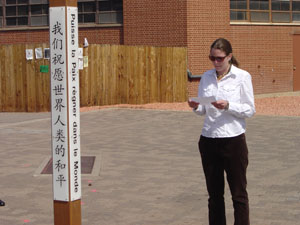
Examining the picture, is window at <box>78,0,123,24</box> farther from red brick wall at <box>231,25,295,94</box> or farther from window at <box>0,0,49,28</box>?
red brick wall at <box>231,25,295,94</box>

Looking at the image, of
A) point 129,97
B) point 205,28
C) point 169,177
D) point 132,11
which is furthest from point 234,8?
point 169,177

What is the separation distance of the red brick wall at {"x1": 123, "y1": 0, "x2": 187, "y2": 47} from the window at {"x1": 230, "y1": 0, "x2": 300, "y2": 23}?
8.90 ft

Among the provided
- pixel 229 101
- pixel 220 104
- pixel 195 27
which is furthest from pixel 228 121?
pixel 195 27

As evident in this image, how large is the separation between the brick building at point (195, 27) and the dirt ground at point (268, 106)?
7.32 feet

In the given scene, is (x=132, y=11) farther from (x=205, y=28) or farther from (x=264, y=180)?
(x=264, y=180)

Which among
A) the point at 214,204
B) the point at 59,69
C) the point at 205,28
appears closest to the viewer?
the point at 59,69

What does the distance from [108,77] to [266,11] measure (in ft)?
29.7

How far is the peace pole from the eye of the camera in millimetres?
4887

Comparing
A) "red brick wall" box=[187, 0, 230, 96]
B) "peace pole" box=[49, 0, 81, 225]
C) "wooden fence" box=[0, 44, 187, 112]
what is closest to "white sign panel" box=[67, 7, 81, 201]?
"peace pole" box=[49, 0, 81, 225]

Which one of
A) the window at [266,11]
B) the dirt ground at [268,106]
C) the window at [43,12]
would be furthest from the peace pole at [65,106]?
the window at [266,11]

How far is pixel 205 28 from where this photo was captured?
81.5ft

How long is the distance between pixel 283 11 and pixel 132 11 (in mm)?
6963

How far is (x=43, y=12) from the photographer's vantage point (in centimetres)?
2759

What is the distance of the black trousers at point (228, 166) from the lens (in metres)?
5.41
